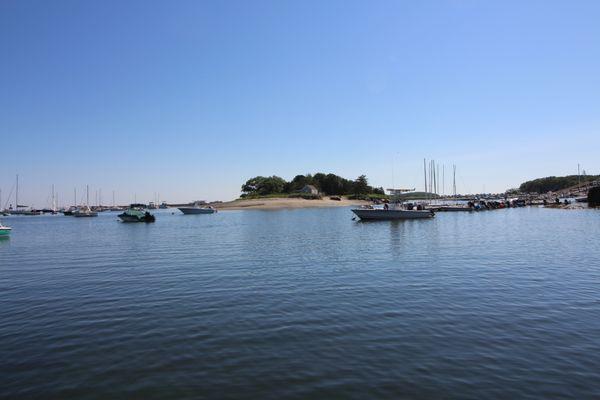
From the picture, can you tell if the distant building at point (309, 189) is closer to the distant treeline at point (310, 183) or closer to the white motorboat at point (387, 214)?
the distant treeline at point (310, 183)

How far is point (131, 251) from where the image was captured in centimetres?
3353

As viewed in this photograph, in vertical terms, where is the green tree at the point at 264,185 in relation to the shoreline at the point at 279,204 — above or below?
above

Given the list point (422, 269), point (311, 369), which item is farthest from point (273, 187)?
point (311, 369)

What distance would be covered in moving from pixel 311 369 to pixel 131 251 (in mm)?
28819

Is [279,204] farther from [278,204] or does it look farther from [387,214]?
[387,214]

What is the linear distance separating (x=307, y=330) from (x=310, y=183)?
17564 cm

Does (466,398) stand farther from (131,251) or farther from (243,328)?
(131,251)

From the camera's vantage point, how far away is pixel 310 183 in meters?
187

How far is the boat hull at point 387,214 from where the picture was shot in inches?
2559

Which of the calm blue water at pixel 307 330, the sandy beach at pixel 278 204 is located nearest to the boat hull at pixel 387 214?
the calm blue water at pixel 307 330

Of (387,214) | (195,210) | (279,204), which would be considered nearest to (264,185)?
(279,204)

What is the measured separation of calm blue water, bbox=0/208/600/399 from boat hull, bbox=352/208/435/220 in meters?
40.6

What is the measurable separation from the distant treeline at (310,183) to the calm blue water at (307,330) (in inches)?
6404

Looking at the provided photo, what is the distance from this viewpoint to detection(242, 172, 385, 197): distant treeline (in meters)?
187
